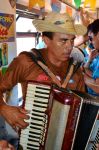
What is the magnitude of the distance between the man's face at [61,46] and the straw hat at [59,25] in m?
0.04

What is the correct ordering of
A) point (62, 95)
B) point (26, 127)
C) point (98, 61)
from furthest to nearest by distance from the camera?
point (98, 61)
point (26, 127)
point (62, 95)

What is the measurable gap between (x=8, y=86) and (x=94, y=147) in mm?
779

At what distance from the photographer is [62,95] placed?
5.48ft

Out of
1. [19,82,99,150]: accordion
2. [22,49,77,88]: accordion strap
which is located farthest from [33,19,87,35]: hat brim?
[19,82,99,150]: accordion

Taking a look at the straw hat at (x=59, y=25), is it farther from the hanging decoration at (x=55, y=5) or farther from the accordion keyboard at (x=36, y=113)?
the hanging decoration at (x=55, y=5)

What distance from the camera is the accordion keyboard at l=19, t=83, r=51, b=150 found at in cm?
183

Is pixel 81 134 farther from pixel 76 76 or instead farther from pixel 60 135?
pixel 76 76

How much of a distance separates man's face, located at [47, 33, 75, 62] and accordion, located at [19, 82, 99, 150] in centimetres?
37

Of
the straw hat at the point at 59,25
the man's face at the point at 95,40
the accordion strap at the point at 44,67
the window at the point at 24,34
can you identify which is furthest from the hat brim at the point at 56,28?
the window at the point at 24,34

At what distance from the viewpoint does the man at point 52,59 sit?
2.10 meters

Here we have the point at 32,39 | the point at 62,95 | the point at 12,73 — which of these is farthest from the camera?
the point at 32,39

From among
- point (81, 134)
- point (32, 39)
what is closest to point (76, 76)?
point (81, 134)

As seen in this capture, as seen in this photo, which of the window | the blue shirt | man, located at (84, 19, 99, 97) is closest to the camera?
man, located at (84, 19, 99, 97)

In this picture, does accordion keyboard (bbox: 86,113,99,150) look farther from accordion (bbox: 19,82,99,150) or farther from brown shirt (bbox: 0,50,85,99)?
brown shirt (bbox: 0,50,85,99)
